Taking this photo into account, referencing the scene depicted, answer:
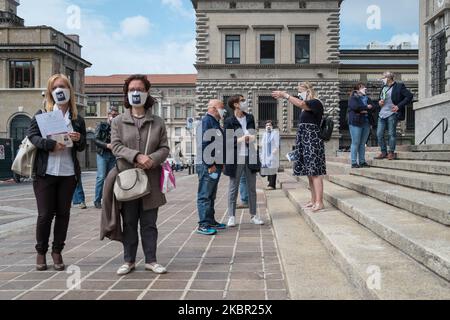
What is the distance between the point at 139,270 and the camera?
15.9ft

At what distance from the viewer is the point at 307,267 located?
14.4 ft

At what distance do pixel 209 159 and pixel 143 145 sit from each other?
2159 millimetres

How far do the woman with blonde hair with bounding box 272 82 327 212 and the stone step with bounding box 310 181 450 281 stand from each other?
0.45 meters

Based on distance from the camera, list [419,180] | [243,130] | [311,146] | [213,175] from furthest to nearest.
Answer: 1. [243,130]
2. [213,175]
3. [311,146]
4. [419,180]

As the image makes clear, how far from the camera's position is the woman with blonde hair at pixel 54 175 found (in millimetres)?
4863

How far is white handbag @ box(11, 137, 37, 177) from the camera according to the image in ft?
15.9

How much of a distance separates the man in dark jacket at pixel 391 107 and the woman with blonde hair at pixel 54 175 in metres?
6.95

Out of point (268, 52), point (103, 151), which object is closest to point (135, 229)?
point (103, 151)

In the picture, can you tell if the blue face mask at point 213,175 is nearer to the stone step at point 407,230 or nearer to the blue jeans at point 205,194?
the blue jeans at point 205,194

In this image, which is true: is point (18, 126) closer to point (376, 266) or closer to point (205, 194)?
point (205, 194)

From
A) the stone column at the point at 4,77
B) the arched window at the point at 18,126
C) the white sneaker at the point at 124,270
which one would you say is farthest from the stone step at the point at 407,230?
the stone column at the point at 4,77

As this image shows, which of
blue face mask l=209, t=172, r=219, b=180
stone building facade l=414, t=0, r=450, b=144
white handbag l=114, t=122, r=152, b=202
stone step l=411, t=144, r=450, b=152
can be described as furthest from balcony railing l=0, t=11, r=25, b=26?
white handbag l=114, t=122, r=152, b=202

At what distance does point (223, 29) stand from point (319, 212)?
34.0m

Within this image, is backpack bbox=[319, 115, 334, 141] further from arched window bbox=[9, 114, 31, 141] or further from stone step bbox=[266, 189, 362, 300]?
arched window bbox=[9, 114, 31, 141]
